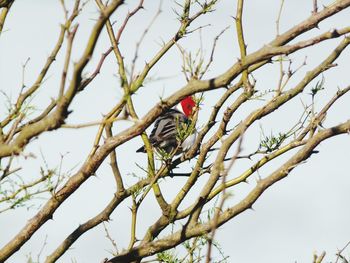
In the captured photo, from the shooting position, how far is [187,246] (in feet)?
21.6

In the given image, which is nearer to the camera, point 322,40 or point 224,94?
point 322,40

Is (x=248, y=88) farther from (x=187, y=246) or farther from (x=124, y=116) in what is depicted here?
(x=124, y=116)

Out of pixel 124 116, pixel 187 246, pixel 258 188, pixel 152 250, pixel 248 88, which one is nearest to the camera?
pixel 124 116

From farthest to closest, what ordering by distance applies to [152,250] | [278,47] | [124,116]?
[152,250] → [278,47] → [124,116]

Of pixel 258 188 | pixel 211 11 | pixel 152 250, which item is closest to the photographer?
pixel 258 188

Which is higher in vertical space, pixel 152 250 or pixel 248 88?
pixel 248 88

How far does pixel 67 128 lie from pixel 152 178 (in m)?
2.79

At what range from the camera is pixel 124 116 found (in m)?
3.86

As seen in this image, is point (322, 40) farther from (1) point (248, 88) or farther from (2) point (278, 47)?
(1) point (248, 88)

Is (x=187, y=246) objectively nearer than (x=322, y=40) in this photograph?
No

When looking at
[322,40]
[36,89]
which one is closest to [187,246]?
[36,89]

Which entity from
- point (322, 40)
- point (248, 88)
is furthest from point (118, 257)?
point (322, 40)

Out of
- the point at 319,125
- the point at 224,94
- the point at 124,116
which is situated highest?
the point at 224,94

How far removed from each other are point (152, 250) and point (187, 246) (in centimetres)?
119
